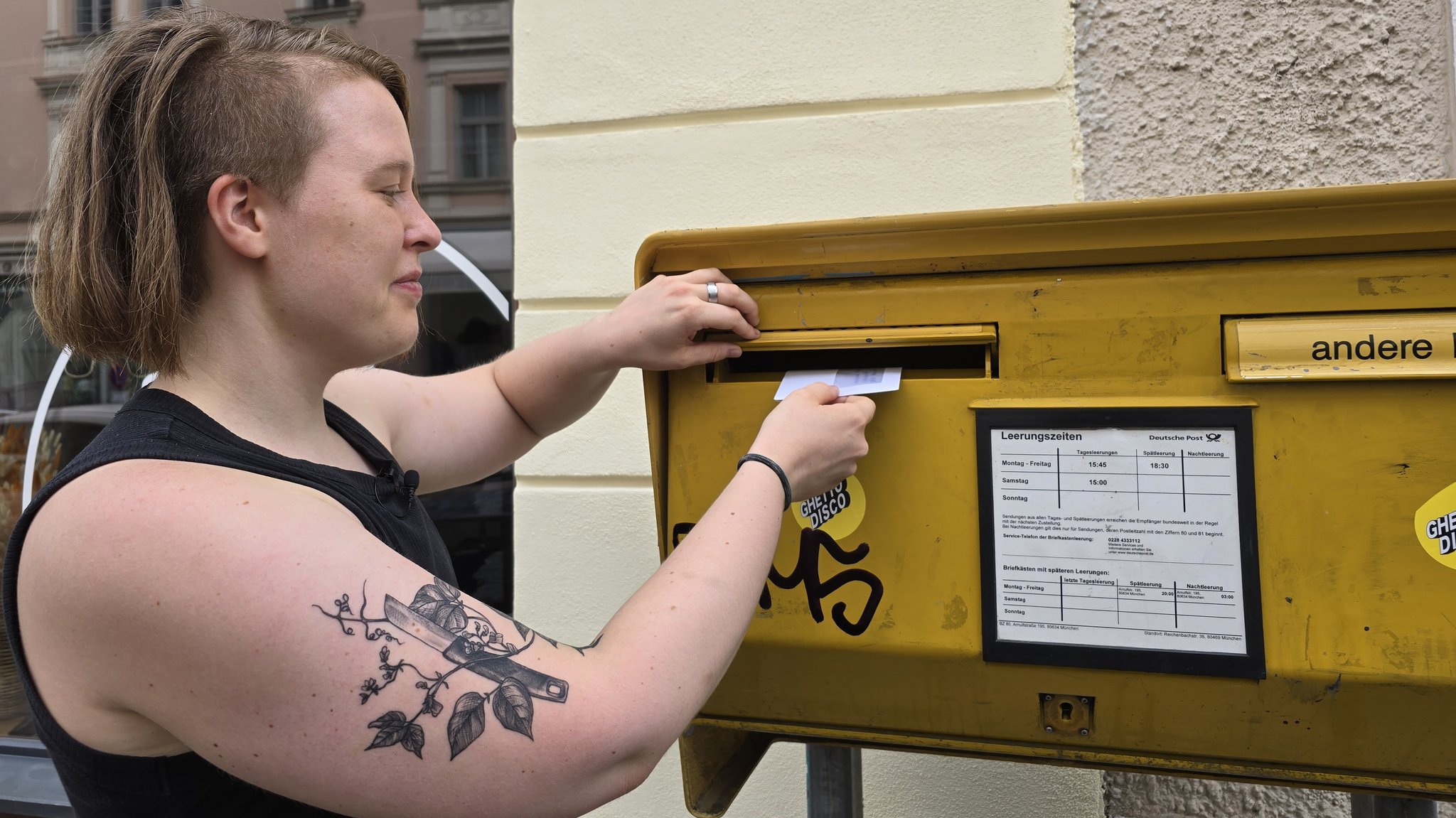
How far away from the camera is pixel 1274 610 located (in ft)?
3.48

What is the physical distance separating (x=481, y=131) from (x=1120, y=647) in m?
2.14

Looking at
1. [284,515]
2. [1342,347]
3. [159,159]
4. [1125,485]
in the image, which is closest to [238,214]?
[159,159]

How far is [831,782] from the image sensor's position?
147cm

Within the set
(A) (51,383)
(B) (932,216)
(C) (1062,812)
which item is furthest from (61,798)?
(B) (932,216)

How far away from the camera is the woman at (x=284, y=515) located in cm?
87

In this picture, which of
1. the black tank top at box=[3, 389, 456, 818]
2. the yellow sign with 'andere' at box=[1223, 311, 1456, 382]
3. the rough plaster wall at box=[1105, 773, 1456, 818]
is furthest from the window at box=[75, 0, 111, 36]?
the rough plaster wall at box=[1105, 773, 1456, 818]

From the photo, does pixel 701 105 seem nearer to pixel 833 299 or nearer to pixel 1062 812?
pixel 833 299

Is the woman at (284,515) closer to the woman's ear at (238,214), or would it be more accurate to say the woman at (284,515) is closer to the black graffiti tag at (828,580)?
the woman's ear at (238,214)

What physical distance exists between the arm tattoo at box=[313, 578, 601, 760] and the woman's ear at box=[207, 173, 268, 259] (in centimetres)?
42

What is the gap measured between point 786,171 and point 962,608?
3.97 ft

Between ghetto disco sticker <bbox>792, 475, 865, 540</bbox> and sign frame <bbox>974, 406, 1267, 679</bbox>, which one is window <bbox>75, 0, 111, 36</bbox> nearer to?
ghetto disco sticker <bbox>792, 475, 865, 540</bbox>

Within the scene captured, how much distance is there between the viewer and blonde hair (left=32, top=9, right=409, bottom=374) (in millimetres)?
1044

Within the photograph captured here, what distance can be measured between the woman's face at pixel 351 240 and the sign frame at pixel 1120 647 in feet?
2.33

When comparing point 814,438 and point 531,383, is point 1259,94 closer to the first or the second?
point 814,438
